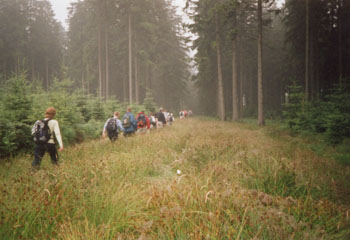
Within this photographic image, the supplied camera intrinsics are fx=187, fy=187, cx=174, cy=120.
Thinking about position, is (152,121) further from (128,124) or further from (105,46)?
(105,46)

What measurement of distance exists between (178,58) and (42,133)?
129 feet

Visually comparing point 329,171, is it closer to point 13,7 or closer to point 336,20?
point 336,20

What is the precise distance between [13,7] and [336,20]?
5286 cm

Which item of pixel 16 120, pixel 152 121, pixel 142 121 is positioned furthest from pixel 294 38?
pixel 16 120

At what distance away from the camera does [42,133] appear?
16.4ft

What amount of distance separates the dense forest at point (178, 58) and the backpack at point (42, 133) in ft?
6.90

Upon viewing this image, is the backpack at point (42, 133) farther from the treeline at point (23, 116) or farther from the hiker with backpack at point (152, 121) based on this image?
the hiker with backpack at point (152, 121)

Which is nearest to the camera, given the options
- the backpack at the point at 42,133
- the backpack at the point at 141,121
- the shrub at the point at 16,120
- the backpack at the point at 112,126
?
the backpack at the point at 42,133

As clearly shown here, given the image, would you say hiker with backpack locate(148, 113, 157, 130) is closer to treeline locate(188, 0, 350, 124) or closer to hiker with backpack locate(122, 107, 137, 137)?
hiker with backpack locate(122, 107, 137, 137)

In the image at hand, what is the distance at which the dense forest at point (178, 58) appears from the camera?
10407 millimetres

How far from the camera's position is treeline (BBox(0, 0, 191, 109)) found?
81.8 ft

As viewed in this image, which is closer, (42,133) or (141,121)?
(42,133)

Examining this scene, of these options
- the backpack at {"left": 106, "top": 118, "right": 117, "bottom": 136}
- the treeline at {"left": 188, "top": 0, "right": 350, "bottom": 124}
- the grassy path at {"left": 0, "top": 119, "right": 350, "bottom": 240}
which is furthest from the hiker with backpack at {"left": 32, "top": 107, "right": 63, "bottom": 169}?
the treeline at {"left": 188, "top": 0, "right": 350, "bottom": 124}

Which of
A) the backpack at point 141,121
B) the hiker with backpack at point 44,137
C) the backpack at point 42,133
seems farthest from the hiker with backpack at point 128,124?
the backpack at point 42,133
